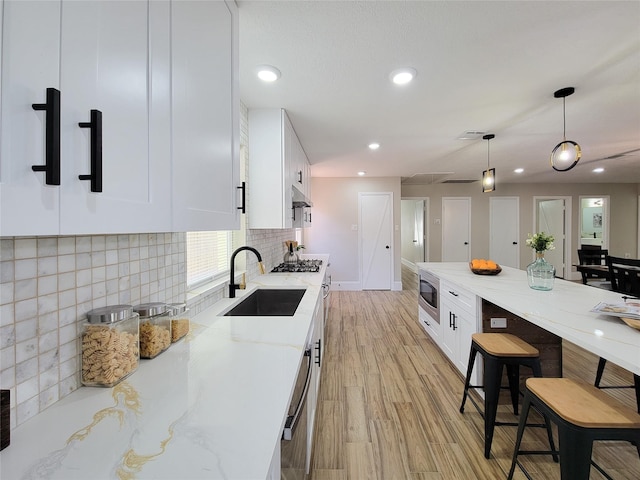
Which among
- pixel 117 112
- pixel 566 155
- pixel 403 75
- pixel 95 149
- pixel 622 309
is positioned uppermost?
pixel 403 75

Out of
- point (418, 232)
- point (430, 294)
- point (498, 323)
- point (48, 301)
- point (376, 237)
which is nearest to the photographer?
point (48, 301)

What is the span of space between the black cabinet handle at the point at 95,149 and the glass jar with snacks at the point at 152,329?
25.2 inches

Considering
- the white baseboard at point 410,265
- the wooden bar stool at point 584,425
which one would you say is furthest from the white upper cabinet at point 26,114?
the white baseboard at point 410,265

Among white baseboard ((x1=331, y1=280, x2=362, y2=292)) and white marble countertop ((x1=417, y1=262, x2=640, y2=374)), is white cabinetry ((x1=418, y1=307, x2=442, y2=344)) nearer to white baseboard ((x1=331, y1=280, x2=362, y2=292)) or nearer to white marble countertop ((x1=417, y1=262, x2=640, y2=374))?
white marble countertop ((x1=417, y1=262, x2=640, y2=374))

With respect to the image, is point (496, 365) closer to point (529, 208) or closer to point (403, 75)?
point (403, 75)

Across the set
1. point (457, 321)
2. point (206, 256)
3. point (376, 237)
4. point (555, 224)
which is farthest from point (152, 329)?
point (555, 224)

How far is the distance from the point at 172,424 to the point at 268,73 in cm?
200

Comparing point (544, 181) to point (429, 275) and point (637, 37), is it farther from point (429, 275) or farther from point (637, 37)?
point (637, 37)

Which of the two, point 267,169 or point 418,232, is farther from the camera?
point 418,232

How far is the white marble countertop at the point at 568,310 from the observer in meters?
1.17

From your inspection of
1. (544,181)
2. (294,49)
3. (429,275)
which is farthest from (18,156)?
(544,181)

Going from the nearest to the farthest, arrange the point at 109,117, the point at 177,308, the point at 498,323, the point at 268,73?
the point at 109,117 → the point at 177,308 → the point at 268,73 → the point at 498,323

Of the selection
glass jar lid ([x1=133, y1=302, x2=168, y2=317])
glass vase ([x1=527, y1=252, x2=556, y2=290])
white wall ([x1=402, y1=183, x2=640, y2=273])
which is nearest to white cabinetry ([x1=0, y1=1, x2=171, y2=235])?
glass jar lid ([x1=133, y1=302, x2=168, y2=317])

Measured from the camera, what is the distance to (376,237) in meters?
6.12
